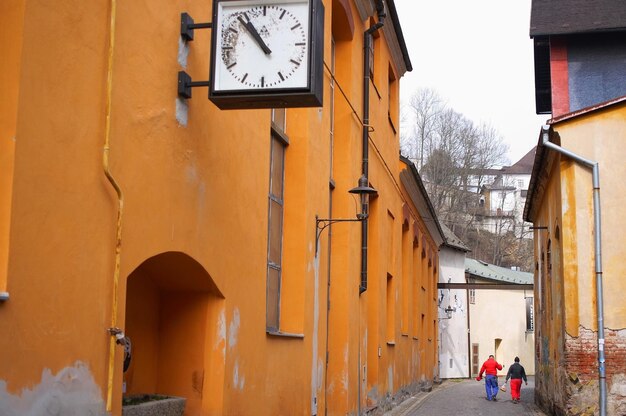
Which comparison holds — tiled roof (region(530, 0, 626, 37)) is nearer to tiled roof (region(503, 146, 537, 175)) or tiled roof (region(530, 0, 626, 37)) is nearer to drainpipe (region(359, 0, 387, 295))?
drainpipe (region(359, 0, 387, 295))

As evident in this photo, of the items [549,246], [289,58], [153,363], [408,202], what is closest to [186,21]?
[289,58]

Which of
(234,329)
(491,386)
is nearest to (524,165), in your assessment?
(491,386)

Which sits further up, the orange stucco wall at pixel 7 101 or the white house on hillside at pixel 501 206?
the white house on hillside at pixel 501 206

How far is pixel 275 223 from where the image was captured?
10367 mm

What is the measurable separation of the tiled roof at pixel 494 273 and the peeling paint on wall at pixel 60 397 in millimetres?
41153

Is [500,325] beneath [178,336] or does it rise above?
beneath

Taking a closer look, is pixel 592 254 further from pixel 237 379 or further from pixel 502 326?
pixel 502 326

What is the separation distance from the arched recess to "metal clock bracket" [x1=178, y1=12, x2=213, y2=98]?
1597mm

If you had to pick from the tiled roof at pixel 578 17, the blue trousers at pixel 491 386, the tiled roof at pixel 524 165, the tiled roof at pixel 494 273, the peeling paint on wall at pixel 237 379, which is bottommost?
the blue trousers at pixel 491 386

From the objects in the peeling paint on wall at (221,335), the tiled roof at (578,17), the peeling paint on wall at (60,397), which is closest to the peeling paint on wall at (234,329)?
the peeling paint on wall at (221,335)

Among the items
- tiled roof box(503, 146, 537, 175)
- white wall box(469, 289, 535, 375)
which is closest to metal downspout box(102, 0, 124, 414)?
white wall box(469, 289, 535, 375)

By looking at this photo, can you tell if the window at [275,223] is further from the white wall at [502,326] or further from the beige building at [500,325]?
the white wall at [502,326]

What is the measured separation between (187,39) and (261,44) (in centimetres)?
83

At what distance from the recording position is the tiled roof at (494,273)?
46.7 metres
